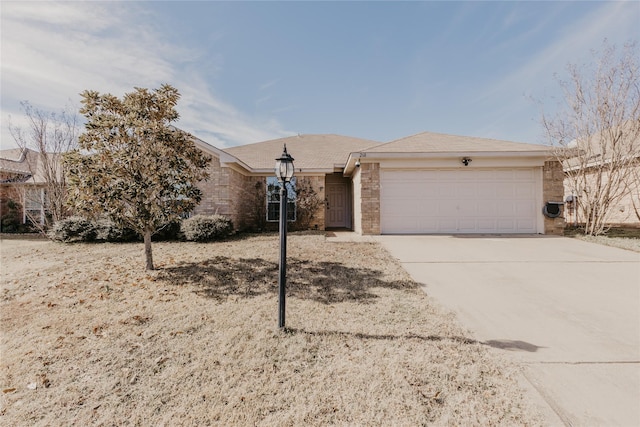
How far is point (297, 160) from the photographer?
573 inches

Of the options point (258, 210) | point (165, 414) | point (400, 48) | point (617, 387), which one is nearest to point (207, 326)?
point (165, 414)

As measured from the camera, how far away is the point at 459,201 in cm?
1048

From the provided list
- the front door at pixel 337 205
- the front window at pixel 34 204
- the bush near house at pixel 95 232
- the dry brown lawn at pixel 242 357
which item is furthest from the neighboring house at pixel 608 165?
the front window at pixel 34 204

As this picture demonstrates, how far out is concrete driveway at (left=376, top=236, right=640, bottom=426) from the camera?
213cm

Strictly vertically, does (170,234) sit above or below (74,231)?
below

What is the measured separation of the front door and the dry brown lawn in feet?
31.9

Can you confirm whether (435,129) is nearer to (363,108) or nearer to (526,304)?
(363,108)

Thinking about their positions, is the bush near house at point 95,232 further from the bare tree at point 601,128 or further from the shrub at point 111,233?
the bare tree at point 601,128

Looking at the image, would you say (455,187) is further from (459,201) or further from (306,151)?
(306,151)

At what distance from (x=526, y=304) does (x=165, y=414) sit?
184 inches

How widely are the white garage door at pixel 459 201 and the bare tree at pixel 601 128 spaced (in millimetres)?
1818

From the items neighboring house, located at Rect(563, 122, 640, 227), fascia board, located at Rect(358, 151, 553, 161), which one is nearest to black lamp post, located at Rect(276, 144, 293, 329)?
fascia board, located at Rect(358, 151, 553, 161)

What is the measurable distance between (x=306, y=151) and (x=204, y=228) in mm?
8934

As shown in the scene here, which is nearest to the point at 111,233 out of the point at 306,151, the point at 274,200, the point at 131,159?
the point at 131,159
